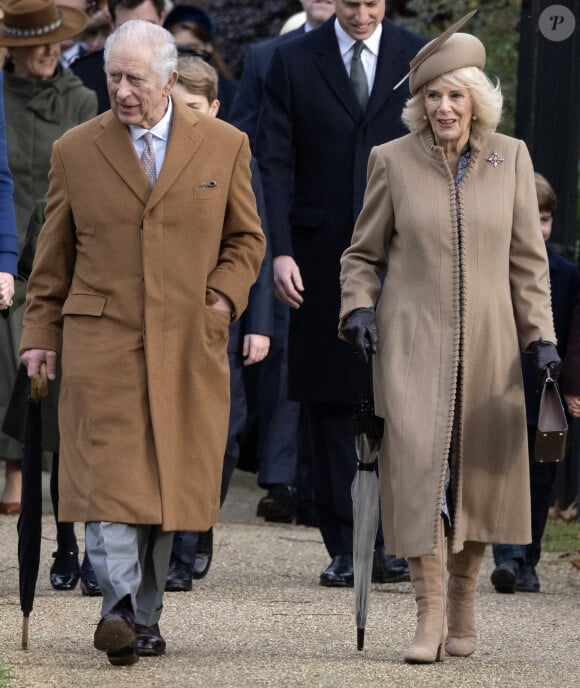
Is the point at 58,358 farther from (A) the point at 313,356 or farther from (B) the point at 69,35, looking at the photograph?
(B) the point at 69,35

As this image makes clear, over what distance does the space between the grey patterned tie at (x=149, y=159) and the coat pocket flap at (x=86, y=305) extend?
1.23 ft

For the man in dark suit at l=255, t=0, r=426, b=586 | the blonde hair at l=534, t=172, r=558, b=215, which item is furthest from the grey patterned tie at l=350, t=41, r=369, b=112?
the blonde hair at l=534, t=172, r=558, b=215

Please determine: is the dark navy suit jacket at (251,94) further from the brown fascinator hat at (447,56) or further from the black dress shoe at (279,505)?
the brown fascinator hat at (447,56)

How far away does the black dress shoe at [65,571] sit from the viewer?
7.62 meters

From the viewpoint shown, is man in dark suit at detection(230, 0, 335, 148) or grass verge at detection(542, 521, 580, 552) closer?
man in dark suit at detection(230, 0, 335, 148)

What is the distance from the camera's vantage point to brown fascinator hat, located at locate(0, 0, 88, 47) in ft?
29.0

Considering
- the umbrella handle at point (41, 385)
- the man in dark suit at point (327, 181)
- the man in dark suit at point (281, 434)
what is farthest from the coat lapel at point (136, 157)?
the man in dark suit at point (281, 434)

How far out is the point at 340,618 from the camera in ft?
23.3

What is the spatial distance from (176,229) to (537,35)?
13.2ft

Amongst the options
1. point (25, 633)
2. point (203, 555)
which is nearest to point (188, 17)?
point (203, 555)

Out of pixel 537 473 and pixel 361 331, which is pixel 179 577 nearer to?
pixel 537 473

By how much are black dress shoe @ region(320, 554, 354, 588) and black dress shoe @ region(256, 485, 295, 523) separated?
1921 millimetres

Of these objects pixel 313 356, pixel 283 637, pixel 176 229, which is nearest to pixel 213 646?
pixel 283 637

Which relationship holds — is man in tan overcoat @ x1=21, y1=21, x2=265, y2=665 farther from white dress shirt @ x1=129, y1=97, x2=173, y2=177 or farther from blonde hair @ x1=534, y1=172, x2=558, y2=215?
blonde hair @ x1=534, y1=172, x2=558, y2=215
